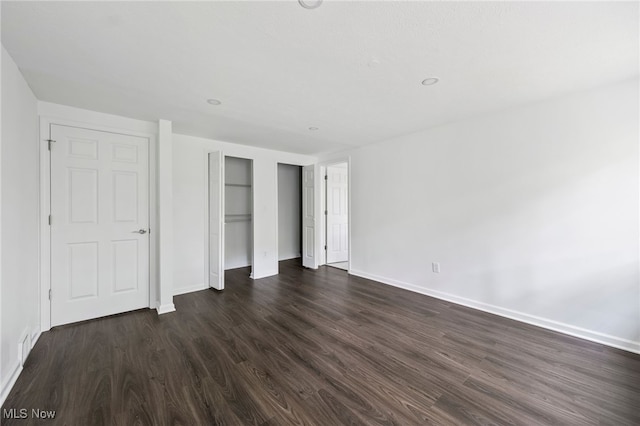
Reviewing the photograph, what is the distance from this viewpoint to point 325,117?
316 cm

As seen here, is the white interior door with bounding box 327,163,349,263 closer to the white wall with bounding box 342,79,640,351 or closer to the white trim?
the white wall with bounding box 342,79,640,351

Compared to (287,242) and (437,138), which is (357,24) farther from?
(287,242)

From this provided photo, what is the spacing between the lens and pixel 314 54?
186 cm

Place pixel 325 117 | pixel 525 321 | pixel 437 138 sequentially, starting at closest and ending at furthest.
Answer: pixel 525 321 < pixel 325 117 < pixel 437 138

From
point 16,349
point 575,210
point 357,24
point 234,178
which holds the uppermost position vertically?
point 357,24

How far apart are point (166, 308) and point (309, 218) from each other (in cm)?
297

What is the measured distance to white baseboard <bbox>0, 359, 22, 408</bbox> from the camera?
5.51 feet

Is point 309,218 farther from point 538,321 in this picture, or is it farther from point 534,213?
point 538,321

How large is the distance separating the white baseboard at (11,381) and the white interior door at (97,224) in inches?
37.0

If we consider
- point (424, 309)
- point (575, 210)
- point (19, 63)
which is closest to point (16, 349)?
point (19, 63)

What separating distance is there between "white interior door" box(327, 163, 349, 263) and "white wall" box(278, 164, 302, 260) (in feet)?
3.46

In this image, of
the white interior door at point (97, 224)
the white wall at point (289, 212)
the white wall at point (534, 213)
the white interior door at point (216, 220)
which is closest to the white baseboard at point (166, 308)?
the white interior door at point (97, 224)

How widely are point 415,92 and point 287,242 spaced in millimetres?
4484

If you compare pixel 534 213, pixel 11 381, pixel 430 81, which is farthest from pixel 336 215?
pixel 11 381
